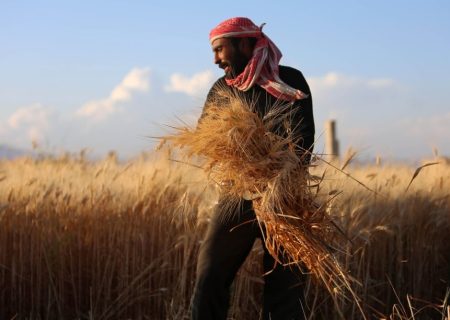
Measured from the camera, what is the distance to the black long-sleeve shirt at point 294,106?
9.70 feet

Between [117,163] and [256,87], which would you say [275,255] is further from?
[117,163]

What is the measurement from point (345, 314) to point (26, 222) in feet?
6.65

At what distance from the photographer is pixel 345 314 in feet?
14.3

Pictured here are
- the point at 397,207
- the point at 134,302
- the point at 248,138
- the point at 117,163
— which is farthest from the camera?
the point at 117,163

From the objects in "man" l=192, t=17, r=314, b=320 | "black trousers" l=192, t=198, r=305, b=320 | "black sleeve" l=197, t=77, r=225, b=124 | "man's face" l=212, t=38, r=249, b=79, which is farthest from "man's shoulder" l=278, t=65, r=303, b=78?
"black trousers" l=192, t=198, r=305, b=320

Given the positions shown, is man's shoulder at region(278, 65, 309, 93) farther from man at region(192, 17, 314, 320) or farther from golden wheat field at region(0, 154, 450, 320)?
golden wheat field at region(0, 154, 450, 320)

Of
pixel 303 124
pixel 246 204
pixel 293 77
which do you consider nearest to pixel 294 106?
pixel 303 124

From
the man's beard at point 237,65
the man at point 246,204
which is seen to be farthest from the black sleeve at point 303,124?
the man's beard at point 237,65

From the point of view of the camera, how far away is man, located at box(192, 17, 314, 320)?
3018 mm

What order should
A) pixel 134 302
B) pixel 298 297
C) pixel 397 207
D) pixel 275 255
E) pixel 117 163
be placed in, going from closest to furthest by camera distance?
pixel 275 255 < pixel 298 297 < pixel 134 302 < pixel 397 207 < pixel 117 163

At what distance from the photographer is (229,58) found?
3.17 metres

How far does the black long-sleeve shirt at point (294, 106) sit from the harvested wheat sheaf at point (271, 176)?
2.4 inches

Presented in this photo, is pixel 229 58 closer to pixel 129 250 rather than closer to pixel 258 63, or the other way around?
pixel 258 63

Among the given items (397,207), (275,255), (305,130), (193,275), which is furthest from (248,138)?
(397,207)
